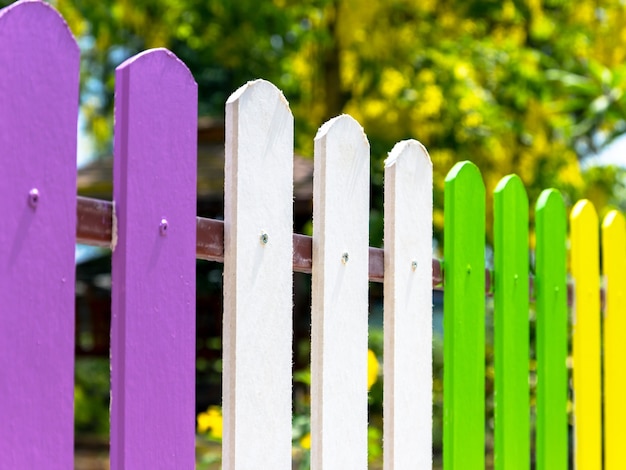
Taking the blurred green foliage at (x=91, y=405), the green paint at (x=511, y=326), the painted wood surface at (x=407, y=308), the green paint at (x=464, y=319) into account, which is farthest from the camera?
the blurred green foliage at (x=91, y=405)

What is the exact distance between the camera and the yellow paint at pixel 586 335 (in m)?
3.13

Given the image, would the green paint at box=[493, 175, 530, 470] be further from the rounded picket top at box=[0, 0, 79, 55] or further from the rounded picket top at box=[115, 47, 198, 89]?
the rounded picket top at box=[0, 0, 79, 55]

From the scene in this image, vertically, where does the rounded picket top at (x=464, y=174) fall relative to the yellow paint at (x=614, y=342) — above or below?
above

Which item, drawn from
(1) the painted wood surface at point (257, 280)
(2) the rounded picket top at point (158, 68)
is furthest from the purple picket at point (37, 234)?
(1) the painted wood surface at point (257, 280)

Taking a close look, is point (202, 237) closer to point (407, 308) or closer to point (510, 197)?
point (407, 308)

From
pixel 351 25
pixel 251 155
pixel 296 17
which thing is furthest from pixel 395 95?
pixel 251 155

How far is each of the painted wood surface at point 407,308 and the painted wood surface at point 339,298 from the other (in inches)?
4.5

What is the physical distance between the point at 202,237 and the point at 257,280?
0.14 m

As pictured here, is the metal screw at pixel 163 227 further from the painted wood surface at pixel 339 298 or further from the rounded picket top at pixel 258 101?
the painted wood surface at pixel 339 298

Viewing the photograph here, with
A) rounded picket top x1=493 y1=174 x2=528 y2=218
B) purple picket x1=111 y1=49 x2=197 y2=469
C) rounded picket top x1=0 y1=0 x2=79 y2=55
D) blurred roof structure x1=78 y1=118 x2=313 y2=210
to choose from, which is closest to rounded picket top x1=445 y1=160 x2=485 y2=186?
rounded picket top x1=493 y1=174 x2=528 y2=218

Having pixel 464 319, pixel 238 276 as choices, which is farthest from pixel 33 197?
pixel 464 319

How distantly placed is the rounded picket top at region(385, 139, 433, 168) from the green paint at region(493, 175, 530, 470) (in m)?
0.41

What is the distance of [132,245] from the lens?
1469 mm

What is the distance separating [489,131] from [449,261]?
22.2ft
